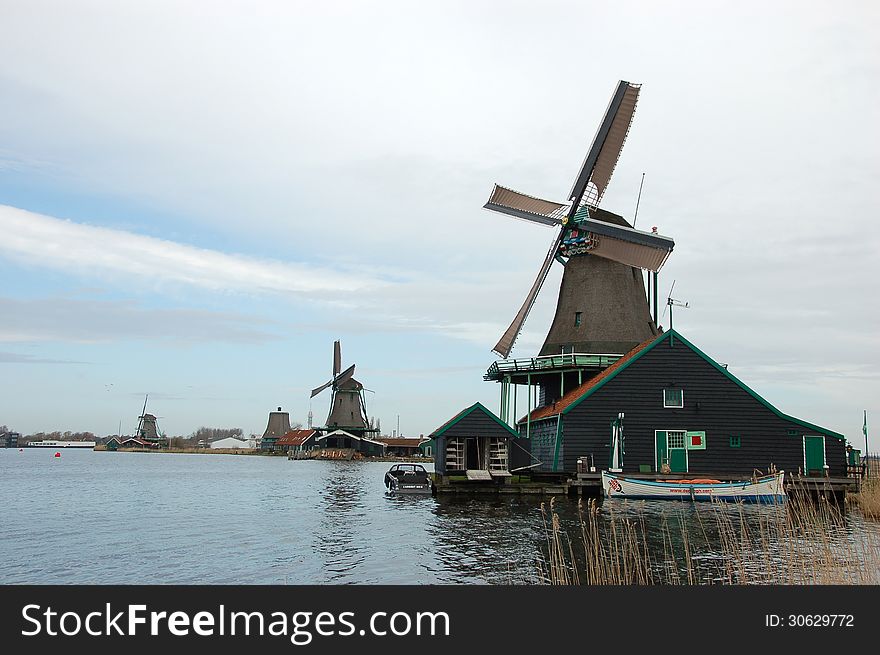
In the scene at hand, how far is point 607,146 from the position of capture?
4491cm

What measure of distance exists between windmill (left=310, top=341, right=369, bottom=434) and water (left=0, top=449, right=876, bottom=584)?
2567 inches

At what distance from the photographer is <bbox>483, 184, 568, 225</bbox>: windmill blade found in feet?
154

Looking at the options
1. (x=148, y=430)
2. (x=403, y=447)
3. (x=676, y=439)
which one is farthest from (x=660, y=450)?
(x=148, y=430)

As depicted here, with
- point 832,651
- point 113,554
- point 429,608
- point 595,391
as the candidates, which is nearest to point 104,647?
point 429,608

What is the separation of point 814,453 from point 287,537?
2493cm

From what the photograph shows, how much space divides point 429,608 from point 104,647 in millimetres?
3024

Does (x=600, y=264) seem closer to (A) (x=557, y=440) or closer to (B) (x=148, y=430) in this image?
(A) (x=557, y=440)

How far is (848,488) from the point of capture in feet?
115

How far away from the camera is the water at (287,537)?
17578 mm

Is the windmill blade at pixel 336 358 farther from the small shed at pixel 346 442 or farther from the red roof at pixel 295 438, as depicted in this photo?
the red roof at pixel 295 438

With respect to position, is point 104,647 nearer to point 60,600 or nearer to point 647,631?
point 60,600

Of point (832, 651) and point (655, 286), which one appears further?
point (655, 286)

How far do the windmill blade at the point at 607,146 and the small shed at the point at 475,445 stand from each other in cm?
1428

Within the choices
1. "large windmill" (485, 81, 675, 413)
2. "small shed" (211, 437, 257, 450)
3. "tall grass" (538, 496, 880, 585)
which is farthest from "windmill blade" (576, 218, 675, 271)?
"small shed" (211, 437, 257, 450)
